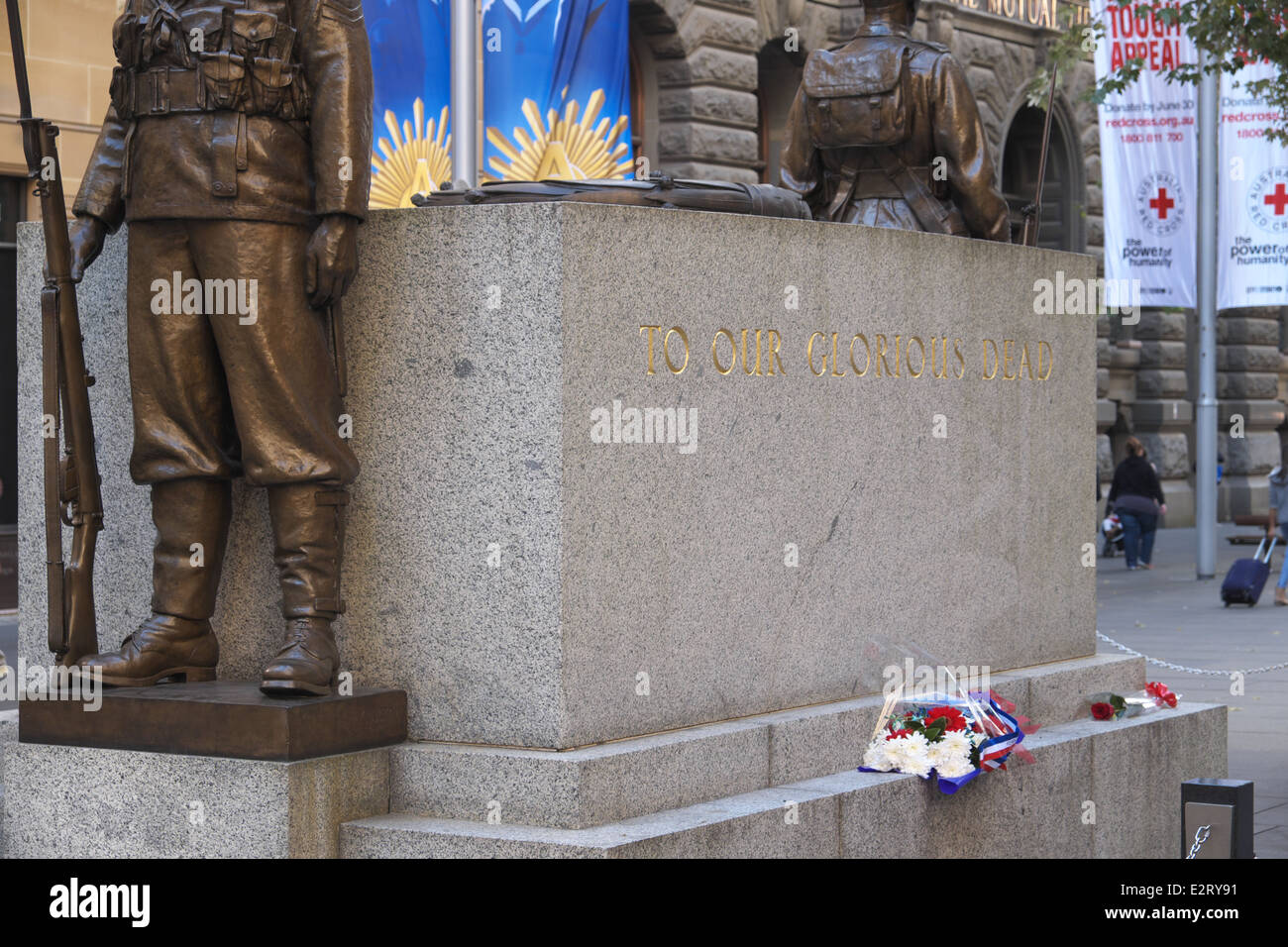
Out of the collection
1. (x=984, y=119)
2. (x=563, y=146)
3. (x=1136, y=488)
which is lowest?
(x=1136, y=488)

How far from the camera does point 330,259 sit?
18.0 ft

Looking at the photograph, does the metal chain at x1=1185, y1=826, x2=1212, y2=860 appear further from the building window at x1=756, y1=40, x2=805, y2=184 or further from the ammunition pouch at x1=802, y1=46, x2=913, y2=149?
the building window at x1=756, y1=40, x2=805, y2=184

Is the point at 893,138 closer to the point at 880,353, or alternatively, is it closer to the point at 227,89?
the point at 880,353

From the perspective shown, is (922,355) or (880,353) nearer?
(880,353)

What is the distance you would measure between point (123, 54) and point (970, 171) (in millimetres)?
3334

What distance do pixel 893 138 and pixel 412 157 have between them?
32.3 ft

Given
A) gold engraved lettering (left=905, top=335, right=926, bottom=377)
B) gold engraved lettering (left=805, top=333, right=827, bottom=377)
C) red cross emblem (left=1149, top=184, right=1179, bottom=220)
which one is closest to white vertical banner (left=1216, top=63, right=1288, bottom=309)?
red cross emblem (left=1149, top=184, right=1179, bottom=220)

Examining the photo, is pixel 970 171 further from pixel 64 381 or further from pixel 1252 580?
pixel 1252 580

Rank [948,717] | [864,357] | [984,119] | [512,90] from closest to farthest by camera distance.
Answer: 1. [948,717]
2. [864,357]
3. [512,90]
4. [984,119]

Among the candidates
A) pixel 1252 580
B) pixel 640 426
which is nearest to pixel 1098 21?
pixel 1252 580

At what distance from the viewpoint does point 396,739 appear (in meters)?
5.64

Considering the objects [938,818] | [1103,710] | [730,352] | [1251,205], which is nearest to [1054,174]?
[1251,205]

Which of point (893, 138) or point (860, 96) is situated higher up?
point (860, 96)

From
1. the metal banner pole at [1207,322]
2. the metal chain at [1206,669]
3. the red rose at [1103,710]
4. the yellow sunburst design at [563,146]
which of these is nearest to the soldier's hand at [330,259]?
the red rose at [1103,710]
